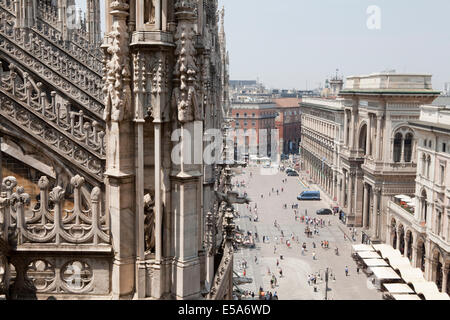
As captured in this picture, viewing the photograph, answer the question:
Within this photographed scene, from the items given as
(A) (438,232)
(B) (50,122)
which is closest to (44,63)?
(B) (50,122)

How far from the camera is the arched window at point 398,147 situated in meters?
52.1

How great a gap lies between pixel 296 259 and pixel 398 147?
1655 cm

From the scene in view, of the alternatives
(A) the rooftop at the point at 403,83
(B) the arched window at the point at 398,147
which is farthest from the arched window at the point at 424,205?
(A) the rooftop at the point at 403,83

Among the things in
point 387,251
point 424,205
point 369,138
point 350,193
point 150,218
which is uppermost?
point 150,218

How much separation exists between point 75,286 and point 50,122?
1011 cm

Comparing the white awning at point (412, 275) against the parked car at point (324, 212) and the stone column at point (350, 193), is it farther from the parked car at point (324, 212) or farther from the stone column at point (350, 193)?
the parked car at point (324, 212)

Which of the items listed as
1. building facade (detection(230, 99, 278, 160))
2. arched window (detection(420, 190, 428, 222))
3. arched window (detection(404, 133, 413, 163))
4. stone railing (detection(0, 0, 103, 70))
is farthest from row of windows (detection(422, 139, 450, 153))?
building facade (detection(230, 99, 278, 160))

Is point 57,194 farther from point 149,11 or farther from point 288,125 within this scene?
point 288,125

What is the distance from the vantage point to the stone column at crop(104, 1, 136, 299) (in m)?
7.24

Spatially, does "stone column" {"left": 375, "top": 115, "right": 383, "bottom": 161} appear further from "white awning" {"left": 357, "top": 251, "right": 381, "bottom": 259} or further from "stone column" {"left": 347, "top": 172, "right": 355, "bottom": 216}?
"white awning" {"left": 357, "top": 251, "right": 381, "bottom": 259}

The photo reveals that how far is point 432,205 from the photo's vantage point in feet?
124

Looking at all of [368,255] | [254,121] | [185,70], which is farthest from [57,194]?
[254,121]

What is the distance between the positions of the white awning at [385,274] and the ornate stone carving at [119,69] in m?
35.6

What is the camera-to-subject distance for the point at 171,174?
7469 millimetres
